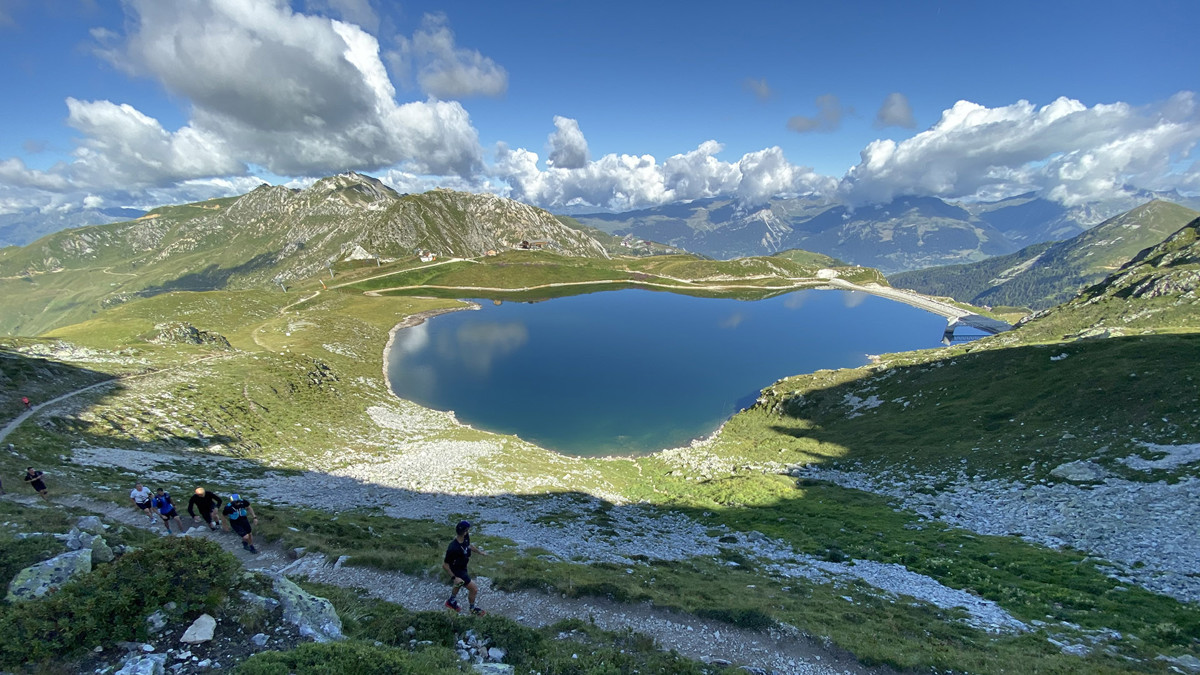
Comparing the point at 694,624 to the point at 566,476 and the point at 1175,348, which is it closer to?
the point at 566,476

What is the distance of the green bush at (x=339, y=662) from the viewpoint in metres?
7.46

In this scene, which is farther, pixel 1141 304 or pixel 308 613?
pixel 1141 304

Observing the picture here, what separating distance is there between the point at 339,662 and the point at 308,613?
3.47m

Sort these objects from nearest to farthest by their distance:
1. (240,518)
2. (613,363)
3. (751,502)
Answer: (240,518), (751,502), (613,363)

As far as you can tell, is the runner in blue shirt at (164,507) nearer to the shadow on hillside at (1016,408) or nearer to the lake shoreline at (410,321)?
the shadow on hillside at (1016,408)

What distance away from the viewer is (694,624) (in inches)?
573

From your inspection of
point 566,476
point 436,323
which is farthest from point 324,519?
point 436,323

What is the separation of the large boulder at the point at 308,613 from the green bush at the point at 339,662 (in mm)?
1810

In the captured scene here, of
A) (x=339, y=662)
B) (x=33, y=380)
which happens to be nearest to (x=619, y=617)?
(x=339, y=662)

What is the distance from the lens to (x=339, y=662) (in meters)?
7.90

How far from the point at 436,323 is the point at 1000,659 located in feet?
499

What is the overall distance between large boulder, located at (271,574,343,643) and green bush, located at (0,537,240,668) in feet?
4.00

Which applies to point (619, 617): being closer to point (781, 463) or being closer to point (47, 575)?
point (47, 575)

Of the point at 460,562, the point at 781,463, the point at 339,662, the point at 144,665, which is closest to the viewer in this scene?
the point at 144,665
